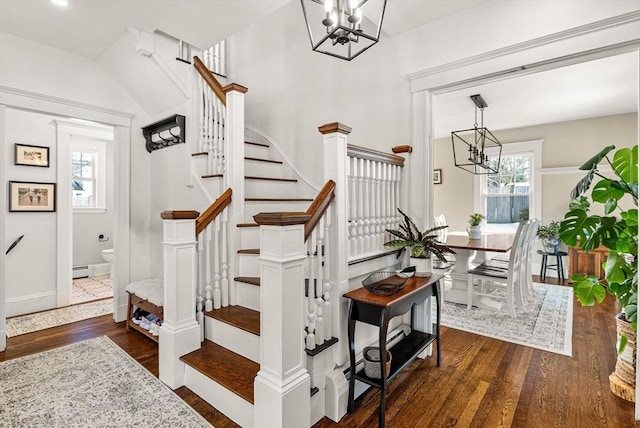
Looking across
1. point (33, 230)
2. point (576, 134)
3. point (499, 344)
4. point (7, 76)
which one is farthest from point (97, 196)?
point (576, 134)

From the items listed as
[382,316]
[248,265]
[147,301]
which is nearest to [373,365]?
[382,316]

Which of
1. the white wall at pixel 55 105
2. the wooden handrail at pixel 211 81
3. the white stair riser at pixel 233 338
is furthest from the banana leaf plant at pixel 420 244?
the white wall at pixel 55 105

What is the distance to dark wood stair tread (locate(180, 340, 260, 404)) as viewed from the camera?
1.86 meters

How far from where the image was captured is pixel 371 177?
2.27m

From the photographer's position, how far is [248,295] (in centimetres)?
250

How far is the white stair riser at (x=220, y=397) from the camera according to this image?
180 centimetres

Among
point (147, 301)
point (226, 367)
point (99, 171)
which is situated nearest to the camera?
point (226, 367)

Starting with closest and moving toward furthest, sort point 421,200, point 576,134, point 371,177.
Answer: point 371,177 → point 421,200 → point 576,134

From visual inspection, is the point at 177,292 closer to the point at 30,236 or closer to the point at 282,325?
the point at 282,325

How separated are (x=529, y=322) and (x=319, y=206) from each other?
2.92 m

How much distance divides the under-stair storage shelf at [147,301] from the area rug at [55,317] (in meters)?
0.83

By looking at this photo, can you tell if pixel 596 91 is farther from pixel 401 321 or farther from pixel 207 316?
pixel 207 316

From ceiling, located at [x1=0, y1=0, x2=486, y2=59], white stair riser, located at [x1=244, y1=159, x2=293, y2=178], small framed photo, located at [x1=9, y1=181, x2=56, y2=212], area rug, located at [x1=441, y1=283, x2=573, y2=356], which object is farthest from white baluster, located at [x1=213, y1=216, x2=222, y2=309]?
small framed photo, located at [x1=9, y1=181, x2=56, y2=212]

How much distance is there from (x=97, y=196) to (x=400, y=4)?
581cm
